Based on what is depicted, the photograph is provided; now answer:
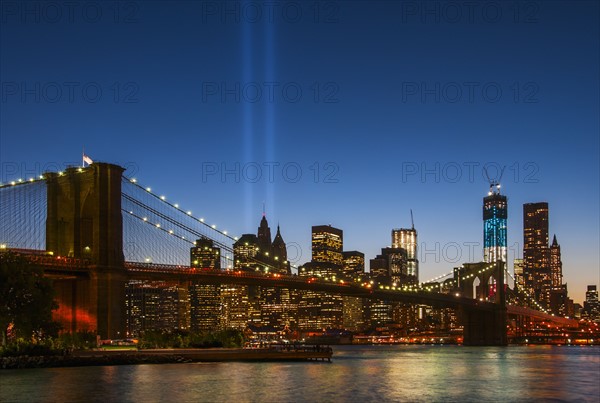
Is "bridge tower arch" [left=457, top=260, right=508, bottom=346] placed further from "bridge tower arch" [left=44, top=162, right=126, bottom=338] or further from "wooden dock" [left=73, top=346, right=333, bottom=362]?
"bridge tower arch" [left=44, top=162, right=126, bottom=338]

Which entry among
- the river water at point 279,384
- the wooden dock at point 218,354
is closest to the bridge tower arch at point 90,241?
the wooden dock at point 218,354

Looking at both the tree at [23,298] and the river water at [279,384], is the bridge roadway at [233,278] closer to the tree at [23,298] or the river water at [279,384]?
the tree at [23,298]

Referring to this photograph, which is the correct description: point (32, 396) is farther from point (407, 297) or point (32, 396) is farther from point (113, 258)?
point (407, 297)

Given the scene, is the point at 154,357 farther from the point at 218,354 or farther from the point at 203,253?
the point at 203,253

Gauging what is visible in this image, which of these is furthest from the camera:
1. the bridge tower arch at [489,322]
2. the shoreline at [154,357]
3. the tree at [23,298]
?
the bridge tower arch at [489,322]

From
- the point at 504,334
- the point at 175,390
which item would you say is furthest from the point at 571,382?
the point at 504,334
